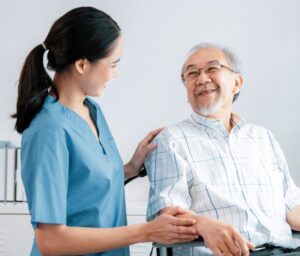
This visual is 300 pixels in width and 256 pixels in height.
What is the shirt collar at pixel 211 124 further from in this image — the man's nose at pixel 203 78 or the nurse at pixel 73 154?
the nurse at pixel 73 154

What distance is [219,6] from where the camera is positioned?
2301mm

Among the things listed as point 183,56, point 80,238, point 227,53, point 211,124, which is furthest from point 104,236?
point 183,56

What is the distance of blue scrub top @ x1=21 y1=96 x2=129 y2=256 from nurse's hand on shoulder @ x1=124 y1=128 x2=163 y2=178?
162 mm

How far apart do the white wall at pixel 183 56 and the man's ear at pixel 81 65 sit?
116cm

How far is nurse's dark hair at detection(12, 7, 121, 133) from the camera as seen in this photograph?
3.60 ft

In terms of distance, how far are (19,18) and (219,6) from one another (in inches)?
43.1

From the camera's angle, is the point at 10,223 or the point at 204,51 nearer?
the point at 204,51

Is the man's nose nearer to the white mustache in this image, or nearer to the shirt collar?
the white mustache

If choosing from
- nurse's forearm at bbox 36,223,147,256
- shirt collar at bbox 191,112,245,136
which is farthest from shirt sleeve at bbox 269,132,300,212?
nurse's forearm at bbox 36,223,147,256

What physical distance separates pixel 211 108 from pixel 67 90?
55 centimetres

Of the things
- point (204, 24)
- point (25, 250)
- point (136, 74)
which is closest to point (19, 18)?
point (136, 74)

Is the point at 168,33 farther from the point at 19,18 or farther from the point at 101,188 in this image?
the point at 101,188

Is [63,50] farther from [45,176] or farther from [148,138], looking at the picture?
[148,138]

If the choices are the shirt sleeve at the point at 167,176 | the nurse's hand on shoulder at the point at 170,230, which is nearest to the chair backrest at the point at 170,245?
the nurse's hand on shoulder at the point at 170,230
